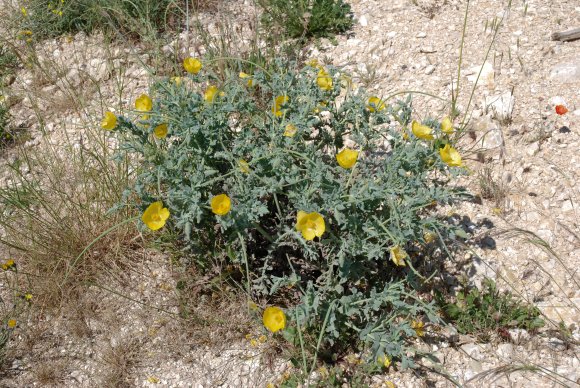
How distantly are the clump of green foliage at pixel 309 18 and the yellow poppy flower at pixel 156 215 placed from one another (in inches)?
75.6

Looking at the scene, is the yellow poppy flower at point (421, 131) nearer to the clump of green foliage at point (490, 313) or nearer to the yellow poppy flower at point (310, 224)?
the yellow poppy flower at point (310, 224)

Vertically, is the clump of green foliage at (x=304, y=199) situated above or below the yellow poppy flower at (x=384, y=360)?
above

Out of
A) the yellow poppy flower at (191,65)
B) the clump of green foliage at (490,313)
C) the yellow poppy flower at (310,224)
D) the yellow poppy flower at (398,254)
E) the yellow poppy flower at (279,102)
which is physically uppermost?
the yellow poppy flower at (191,65)

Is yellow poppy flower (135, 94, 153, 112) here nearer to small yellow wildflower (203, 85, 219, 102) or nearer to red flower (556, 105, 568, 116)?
small yellow wildflower (203, 85, 219, 102)

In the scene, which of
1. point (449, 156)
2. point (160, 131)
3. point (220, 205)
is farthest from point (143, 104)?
point (449, 156)

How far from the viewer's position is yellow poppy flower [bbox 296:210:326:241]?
1.87m

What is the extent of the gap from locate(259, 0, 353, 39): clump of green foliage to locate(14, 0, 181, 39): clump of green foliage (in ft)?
2.45

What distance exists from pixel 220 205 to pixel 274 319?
1.57 feet

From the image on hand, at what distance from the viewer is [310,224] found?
1906 mm

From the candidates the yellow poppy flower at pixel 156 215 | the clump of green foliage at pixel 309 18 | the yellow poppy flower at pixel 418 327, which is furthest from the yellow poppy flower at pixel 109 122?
the clump of green foliage at pixel 309 18

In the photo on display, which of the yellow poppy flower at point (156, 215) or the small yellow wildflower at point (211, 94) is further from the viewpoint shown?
the small yellow wildflower at point (211, 94)

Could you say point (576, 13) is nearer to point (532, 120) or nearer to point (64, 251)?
point (532, 120)

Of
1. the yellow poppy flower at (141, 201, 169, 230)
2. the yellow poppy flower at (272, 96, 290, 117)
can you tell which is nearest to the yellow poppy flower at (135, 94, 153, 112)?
the yellow poppy flower at (141, 201, 169, 230)

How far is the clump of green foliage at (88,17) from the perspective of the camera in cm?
374
